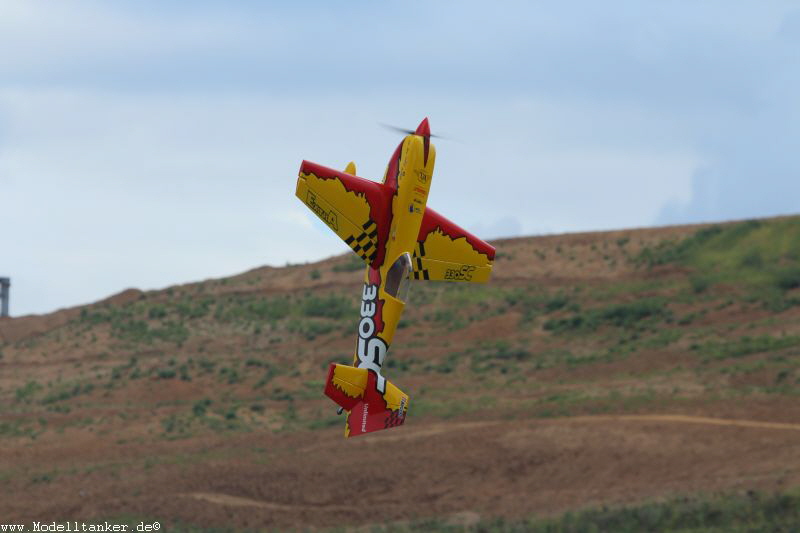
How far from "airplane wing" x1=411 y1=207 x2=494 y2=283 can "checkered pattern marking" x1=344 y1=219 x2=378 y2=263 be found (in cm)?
150

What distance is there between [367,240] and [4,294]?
7715cm

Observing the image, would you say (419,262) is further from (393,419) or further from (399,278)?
(393,419)

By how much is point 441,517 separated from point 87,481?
54.5 feet

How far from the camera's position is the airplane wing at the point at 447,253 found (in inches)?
1222

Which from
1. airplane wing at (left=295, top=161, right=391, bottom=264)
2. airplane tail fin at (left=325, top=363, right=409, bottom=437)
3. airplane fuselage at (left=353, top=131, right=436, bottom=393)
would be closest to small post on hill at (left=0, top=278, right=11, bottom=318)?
airplane wing at (left=295, top=161, right=391, bottom=264)

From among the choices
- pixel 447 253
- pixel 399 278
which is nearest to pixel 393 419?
pixel 399 278

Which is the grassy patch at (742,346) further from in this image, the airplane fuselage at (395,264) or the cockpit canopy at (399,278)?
the cockpit canopy at (399,278)

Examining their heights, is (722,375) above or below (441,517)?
above

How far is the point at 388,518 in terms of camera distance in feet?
160

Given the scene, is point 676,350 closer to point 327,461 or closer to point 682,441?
point 682,441

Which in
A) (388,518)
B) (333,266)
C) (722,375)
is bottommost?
(388,518)

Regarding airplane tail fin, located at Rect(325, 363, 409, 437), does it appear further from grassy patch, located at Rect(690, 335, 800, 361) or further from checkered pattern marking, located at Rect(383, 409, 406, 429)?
grassy patch, located at Rect(690, 335, 800, 361)

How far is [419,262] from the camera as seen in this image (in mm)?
31000

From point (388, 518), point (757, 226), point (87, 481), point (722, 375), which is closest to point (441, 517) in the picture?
point (388, 518)
